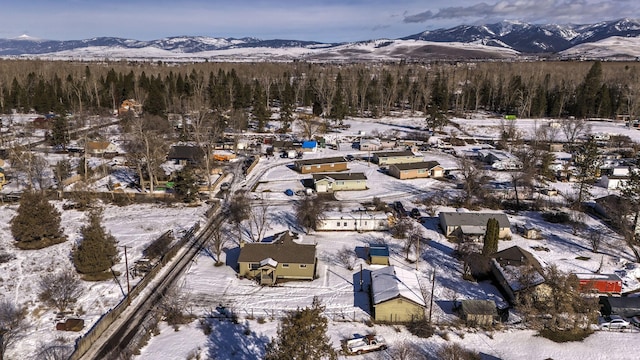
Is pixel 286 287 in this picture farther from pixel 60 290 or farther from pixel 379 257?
pixel 60 290

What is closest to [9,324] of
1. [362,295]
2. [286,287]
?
[286,287]

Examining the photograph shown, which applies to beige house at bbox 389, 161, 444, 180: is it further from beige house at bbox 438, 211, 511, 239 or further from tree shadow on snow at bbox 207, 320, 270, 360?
tree shadow on snow at bbox 207, 320, 270, 360

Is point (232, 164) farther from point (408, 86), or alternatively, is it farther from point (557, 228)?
point (408, 86)

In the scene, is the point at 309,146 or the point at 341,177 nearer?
the point at 341,177

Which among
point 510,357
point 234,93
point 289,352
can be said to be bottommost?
point 510,357

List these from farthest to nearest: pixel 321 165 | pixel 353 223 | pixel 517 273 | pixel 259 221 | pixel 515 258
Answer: pixel 321 165 < pixel 259 221 < pixel 353 223 < pixel 515 258 < pixel 517 273

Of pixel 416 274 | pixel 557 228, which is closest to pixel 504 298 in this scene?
pixel 416 274
